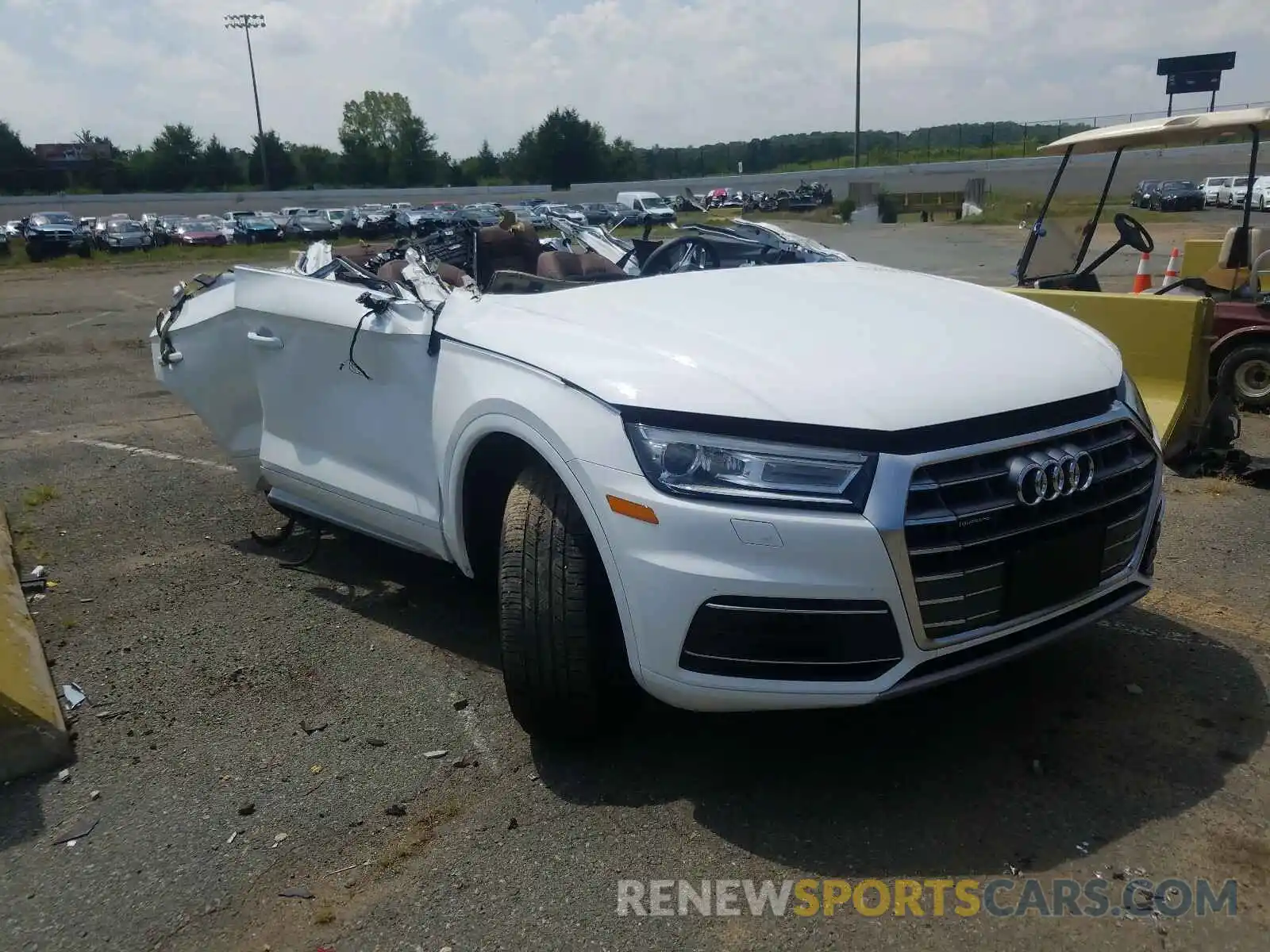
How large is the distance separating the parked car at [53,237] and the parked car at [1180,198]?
3630 cm

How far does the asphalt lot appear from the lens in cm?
235

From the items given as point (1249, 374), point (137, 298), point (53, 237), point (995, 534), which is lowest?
point (137, 298)

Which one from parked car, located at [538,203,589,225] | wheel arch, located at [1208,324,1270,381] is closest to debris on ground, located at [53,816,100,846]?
parked car, located at [538,203,589,225]

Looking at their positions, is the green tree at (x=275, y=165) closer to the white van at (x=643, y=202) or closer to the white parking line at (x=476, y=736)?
the white van at (x=643, y=202)

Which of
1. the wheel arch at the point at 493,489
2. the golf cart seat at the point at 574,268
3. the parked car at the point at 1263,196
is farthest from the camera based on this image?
the parked car at the point at 1263,196

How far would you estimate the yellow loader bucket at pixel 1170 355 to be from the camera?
17.7 feet

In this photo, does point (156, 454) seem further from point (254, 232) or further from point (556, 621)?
point (254, 232)

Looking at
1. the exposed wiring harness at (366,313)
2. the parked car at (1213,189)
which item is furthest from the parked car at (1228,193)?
the exposed wiring harness at (366,313)

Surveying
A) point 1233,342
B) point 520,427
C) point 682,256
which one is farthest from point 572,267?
point 1233,342

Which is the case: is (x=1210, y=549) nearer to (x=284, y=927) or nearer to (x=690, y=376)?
(x=690, y=376)

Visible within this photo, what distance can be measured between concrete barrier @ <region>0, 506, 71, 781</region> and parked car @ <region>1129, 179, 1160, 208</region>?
131 feet

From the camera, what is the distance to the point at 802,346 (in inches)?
107

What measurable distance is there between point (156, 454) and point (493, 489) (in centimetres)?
444

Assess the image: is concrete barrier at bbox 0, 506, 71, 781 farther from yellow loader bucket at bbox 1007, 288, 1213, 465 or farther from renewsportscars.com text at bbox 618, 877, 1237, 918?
yellow loader bucket at bbox 1007, 288, 1213, 465
